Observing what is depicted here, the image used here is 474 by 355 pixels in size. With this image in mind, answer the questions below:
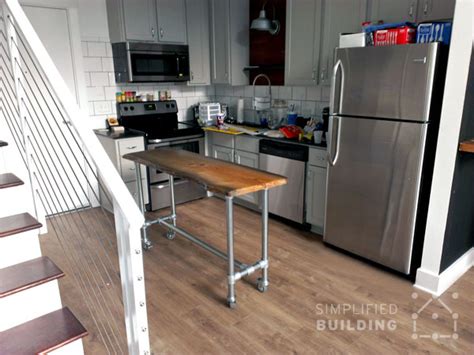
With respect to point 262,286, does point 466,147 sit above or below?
above

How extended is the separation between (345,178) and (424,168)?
2.04 feet

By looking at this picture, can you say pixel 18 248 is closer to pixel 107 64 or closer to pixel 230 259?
pixel 230 259

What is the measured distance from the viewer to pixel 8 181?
1949 millimetres

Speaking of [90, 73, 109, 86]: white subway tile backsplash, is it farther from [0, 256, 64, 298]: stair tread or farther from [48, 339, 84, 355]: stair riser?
[48, 339, 84, 355]: stair riser

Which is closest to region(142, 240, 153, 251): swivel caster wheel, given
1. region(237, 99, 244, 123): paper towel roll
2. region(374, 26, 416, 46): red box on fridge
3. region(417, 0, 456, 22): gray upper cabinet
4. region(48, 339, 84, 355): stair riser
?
region(48, 339, 84, 355): stair riser

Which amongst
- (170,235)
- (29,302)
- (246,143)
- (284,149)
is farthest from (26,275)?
(246,143)

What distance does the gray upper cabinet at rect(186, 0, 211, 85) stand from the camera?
445 centimetres

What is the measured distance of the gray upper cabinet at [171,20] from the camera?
13.8ft

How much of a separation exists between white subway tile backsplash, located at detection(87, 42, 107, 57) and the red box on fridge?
2943mm

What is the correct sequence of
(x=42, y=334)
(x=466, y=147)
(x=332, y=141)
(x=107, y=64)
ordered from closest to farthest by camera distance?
(x=42, y=334), (x=466, y=147), (x=332, y=141), (x=107, y=64)

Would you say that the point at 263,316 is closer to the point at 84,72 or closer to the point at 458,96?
the point at 458,96

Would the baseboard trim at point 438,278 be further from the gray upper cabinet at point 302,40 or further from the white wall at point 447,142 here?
the gray upper cabinet at point 302,40

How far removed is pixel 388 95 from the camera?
2621mm

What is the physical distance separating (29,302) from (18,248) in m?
0.27
